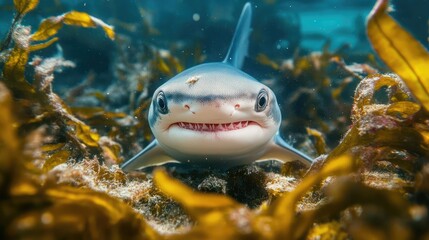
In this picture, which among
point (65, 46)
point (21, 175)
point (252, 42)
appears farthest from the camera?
point (252, 42)

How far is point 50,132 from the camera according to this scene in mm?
3061

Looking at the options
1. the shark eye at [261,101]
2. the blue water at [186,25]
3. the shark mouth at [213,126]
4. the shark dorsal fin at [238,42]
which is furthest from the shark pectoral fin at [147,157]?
the blue water at [186,25]

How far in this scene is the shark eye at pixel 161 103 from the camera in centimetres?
258

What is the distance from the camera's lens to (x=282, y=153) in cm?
340

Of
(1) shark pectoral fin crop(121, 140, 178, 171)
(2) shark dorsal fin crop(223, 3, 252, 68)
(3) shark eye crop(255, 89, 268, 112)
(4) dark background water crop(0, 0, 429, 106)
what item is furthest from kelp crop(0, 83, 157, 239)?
(4) dark background water crop(0, 0, 429, 106)

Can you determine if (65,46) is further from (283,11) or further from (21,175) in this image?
(21,175)

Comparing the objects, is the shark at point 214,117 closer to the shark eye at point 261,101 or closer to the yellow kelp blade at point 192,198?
the shark eye at point 261,101

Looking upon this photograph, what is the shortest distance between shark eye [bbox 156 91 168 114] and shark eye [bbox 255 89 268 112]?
773mm

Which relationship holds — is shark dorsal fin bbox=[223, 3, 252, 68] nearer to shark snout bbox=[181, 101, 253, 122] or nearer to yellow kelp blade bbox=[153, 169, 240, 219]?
shark snout bbox=[181, 101, 253, 122]

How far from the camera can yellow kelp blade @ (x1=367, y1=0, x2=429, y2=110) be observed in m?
1.43

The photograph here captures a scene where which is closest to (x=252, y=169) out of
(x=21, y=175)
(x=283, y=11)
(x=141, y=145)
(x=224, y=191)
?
(x=224, y=191)

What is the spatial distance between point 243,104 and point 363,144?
91cm

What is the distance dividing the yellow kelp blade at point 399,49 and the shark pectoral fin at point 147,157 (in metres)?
2.50

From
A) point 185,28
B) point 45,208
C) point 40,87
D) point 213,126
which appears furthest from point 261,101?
point 185,28
